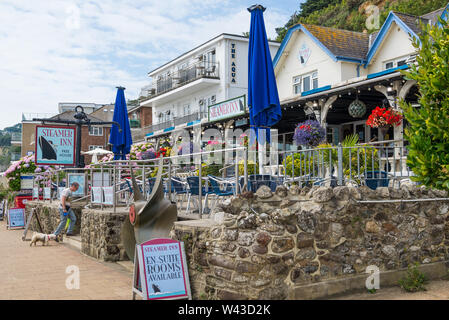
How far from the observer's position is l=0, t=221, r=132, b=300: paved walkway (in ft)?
→ 21.1

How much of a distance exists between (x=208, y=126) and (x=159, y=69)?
16.4 m

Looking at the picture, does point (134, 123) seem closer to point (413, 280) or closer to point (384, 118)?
point (384, 118)

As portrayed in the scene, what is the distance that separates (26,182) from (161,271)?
1514 cm

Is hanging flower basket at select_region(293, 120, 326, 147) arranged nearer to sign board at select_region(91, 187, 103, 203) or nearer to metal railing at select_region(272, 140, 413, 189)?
metal railing at select_region(272, 140, 413, 189)

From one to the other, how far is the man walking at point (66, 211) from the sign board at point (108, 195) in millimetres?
2492

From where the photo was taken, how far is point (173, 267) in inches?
223

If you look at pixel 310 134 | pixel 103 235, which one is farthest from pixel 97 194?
pixel 310 134

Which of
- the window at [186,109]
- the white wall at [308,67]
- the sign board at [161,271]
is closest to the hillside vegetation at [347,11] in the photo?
the white wall at [308,67]

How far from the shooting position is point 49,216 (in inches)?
547

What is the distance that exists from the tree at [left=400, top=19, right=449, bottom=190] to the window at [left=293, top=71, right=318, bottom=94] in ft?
45.7

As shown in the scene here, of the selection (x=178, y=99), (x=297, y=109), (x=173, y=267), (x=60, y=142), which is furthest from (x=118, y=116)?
(x=178, y=99)

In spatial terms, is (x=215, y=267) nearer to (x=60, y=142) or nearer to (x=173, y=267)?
(x=173, y=267)

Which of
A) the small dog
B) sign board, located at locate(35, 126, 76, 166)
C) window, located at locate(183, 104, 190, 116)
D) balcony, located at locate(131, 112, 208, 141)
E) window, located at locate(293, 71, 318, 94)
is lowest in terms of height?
the small dog

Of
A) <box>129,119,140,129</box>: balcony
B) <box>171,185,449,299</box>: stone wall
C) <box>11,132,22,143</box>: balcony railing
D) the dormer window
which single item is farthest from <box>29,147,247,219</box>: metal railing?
<box>11,132,22,143</box>: balcony railing
